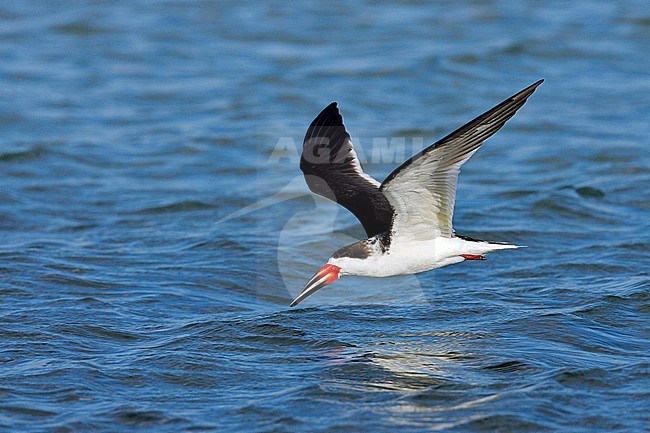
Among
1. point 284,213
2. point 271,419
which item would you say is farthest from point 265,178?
point 271,419

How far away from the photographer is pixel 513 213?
973 cm

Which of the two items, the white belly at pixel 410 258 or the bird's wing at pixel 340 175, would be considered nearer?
the white belly at pixel 410 258

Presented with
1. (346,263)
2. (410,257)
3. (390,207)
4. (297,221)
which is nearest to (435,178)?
(390,207)

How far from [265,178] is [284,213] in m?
1.11

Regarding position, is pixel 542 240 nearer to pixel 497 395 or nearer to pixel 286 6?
pixel 497 395

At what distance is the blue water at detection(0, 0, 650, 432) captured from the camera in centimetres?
592

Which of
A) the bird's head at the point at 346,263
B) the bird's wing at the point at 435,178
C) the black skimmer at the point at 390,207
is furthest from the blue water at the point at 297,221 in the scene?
the bird's wing at the point at 435,178

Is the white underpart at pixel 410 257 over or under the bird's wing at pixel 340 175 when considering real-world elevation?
under

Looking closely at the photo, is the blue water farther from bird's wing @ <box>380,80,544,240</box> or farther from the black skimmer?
bird's wing @ <box>380,80,544,240</box>

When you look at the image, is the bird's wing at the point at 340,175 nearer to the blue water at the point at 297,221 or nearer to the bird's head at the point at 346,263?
the bird's head at the point at 346,263

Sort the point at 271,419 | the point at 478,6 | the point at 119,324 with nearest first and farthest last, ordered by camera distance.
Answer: the point at 271,419 → the point at 119,324 → the point at 478,6

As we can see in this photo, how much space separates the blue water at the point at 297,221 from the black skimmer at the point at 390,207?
1.66 feet

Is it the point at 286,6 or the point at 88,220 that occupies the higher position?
the point at 286,6

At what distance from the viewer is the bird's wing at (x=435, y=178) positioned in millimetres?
5574
